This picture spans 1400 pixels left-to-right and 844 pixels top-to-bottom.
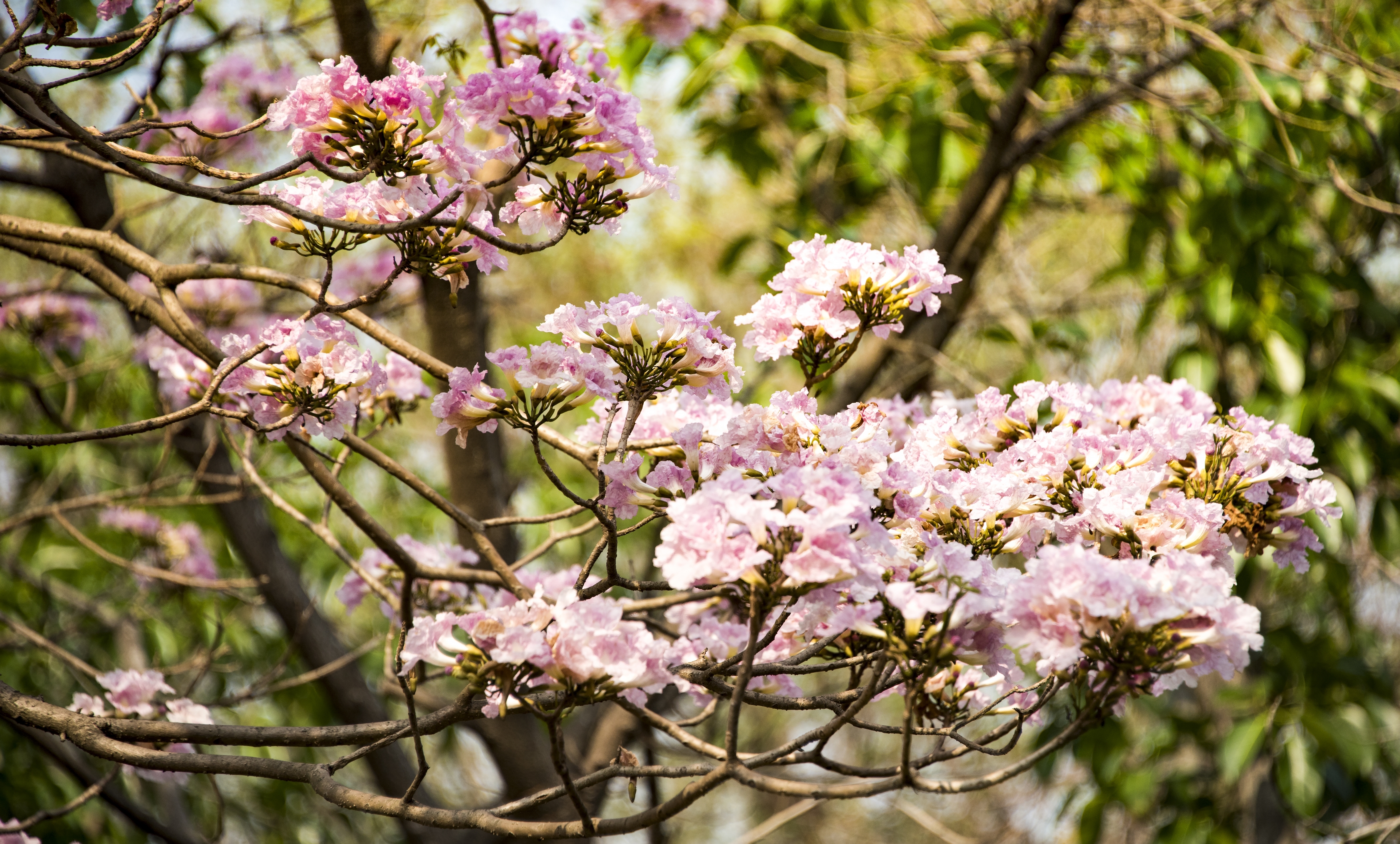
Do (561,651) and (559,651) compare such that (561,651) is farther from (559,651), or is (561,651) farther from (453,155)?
(453,155)

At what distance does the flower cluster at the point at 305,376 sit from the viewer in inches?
56.5

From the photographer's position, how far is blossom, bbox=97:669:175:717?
6.28ft

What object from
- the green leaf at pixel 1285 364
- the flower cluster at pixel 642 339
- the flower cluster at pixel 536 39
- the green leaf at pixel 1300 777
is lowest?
the green leaf at pixel 1300 777

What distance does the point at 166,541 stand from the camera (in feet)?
12.7

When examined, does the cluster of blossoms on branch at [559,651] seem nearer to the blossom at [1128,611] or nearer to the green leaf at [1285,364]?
the blossom at [1128,611]

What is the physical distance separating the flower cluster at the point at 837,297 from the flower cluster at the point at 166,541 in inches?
122

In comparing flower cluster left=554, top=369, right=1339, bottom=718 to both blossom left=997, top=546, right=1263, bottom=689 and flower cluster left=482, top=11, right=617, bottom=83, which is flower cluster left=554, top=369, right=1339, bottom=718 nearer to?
blossom left=997, top=546, right=1263, bottom=689

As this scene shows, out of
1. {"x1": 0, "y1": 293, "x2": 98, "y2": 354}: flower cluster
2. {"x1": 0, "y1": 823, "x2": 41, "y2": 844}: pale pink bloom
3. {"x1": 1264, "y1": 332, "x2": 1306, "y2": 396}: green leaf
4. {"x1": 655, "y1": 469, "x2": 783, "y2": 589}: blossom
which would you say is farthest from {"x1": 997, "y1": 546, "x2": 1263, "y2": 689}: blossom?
{"x1": 0, "y1": 293, "x2": 98, "y2": 354}: flower cluster

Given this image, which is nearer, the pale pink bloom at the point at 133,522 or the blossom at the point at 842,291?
the blossom at the point at 842,291

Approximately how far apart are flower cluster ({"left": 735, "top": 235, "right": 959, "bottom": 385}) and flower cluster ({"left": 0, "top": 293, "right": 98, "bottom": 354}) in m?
2.67

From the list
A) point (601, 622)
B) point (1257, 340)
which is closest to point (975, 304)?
point (1257, 340)

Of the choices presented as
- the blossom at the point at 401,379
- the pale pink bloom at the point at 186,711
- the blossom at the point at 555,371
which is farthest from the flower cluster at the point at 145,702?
the blossom at the point at 555,371

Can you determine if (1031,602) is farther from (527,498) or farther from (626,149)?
(527,498)

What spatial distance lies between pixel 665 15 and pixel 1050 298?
291cm
